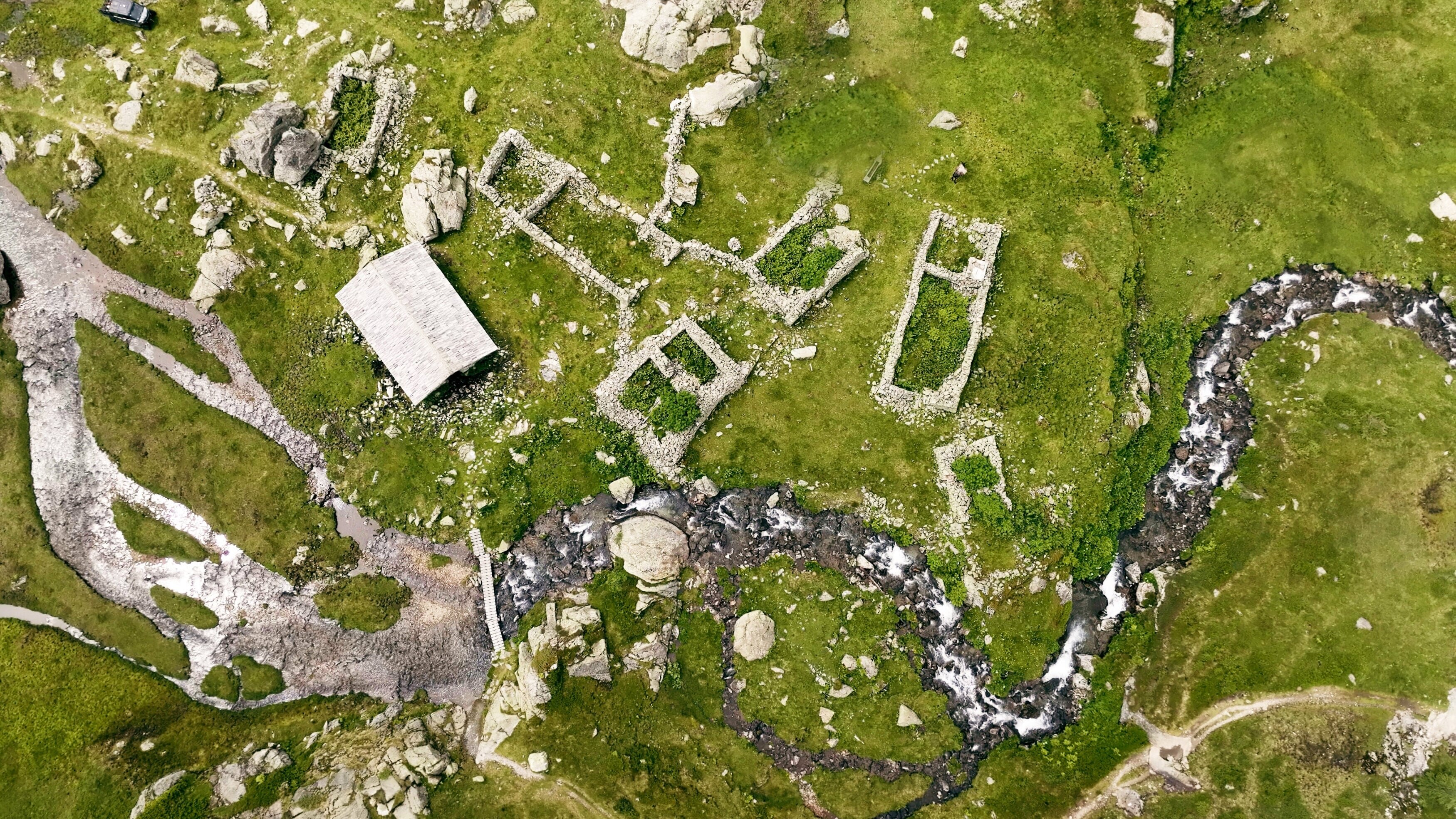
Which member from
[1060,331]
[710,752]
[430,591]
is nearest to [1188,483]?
[1060,331]

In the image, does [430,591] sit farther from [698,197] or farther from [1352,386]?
[1352,386]

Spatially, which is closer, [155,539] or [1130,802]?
[1130,802]

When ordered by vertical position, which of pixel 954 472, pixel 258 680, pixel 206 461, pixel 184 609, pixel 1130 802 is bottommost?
pixel 1130 802

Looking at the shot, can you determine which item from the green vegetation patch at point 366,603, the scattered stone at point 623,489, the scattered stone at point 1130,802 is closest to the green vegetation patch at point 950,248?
the scattered stone at point 623,489

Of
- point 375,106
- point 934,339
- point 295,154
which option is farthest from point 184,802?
point 934,339

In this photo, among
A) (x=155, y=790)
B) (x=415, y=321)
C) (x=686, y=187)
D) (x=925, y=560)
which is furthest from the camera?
(x=686, y=187)

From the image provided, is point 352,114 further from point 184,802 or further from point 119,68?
point 184,802

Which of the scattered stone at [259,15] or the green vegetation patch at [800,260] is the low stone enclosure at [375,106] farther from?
the green vegetation patch at [800,260]
